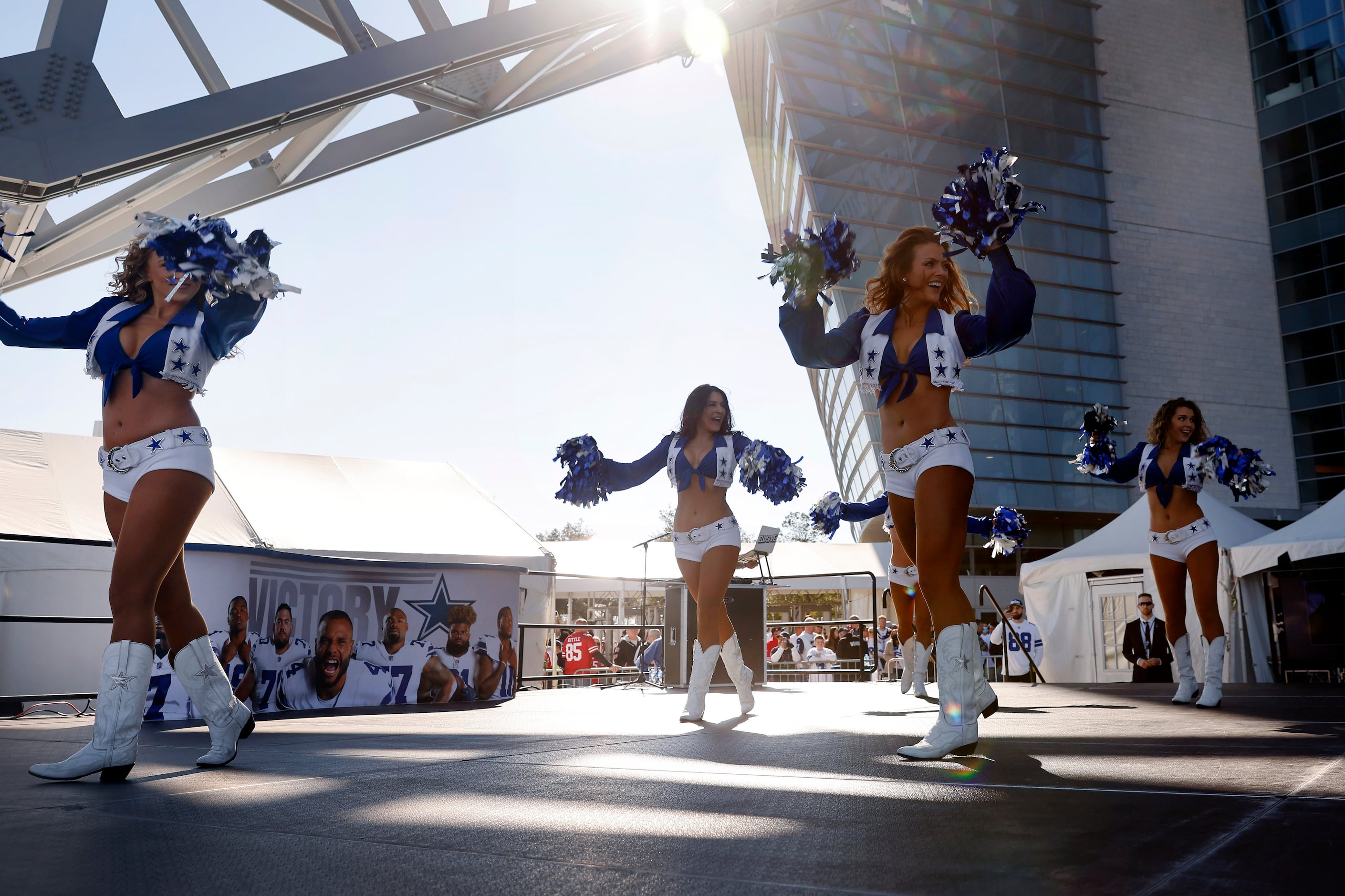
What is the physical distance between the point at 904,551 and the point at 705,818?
223 inches

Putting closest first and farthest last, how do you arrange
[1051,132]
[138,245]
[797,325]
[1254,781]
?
[1254,781]
[138,245]
[797,325]
[1051,132]

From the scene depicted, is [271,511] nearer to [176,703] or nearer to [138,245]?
[176,703]

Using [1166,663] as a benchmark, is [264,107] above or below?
above

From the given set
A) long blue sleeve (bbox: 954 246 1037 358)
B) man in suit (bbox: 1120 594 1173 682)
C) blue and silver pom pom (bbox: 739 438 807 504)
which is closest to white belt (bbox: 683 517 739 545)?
blue and silver pom pom (bbox: 739 438 807 504)

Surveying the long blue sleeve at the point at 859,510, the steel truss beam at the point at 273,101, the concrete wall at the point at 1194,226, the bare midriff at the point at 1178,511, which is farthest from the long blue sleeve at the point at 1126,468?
the concrete wall at the point at 1194,226

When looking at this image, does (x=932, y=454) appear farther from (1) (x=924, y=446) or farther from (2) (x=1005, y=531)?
(2) (x=1005, y=531)

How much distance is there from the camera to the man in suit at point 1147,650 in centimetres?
1120

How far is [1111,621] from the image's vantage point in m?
14.8

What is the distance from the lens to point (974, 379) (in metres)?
31.1

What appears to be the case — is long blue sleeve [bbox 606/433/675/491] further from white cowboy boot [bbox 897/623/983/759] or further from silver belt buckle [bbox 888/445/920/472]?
white cowboy boot [bbox 897/623/983/759]

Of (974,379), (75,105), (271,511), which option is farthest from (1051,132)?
(75,105)

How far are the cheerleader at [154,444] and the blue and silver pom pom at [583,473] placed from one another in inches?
102

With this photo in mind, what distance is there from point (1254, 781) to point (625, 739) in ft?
7.16

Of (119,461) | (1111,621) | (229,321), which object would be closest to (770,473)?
(229,321)
